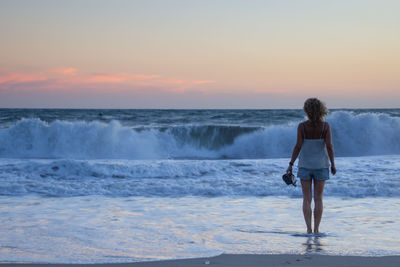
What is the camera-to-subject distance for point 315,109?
197 inches

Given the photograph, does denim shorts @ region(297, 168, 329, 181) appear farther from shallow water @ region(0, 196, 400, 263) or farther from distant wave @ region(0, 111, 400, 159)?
distant wave @ region(0, 111, 400, 159)

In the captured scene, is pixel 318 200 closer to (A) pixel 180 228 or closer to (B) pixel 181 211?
(A) pixel 180 228

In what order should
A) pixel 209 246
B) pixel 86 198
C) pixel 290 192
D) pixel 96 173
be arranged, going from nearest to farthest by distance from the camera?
pixel 209 246 → pixel 86 198 → pixel 290 192 → pixel 96 173

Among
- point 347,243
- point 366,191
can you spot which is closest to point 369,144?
point 366,191

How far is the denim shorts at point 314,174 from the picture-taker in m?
5.15

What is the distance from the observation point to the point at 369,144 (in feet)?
67.2

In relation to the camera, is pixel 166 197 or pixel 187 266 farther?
pixel 166 197

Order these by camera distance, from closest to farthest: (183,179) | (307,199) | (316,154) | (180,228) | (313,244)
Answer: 1. (313,244)
2. (316,154)
3. (307,199)
4. (180,228)
5. (183,179)

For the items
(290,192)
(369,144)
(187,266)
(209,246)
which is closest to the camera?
(187,266)

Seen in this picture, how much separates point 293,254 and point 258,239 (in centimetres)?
69

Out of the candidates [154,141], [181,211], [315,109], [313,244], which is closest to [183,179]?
[181,211]

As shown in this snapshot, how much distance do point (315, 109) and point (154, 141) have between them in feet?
59.0

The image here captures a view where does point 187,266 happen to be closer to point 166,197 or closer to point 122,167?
point 166,197

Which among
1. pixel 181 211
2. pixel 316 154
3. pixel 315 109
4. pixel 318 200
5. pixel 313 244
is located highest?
pixel 315 109
